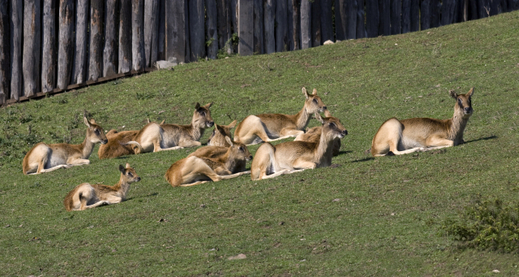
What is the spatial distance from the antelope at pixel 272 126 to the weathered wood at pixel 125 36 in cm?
712

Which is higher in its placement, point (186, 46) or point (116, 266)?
point (186, 46)

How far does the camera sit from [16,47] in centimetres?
2280

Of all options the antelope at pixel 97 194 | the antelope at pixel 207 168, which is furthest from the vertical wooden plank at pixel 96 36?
the antelope at pixel 97 194

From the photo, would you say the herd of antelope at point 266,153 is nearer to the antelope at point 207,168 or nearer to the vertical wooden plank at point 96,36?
the antelope at point 207,168

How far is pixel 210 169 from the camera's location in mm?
13648

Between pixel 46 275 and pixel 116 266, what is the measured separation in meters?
0.88

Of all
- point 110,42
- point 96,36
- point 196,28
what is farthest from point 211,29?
point 96,36

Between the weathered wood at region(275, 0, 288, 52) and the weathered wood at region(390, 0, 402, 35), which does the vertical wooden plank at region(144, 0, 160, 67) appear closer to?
the weathered wood at region(275, 0, 288, 52)

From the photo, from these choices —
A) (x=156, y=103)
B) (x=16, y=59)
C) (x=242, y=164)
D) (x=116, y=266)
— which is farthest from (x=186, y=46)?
(x=116, y=266)

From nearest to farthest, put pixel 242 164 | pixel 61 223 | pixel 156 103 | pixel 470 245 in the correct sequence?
pixel 470 245 < pixel 61 223 < pixel 242 164 < pixel 156 103

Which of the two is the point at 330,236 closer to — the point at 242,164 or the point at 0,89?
the point at 242,164

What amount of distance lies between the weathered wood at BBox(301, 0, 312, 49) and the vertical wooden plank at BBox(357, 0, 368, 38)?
2.17 meters

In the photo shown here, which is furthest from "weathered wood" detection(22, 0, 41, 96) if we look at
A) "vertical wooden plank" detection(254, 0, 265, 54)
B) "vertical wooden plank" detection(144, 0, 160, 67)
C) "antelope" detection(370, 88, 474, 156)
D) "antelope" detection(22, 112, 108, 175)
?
"antelope" detection(370, 88, 474, 156)

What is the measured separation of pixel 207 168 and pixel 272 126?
4.12 m
